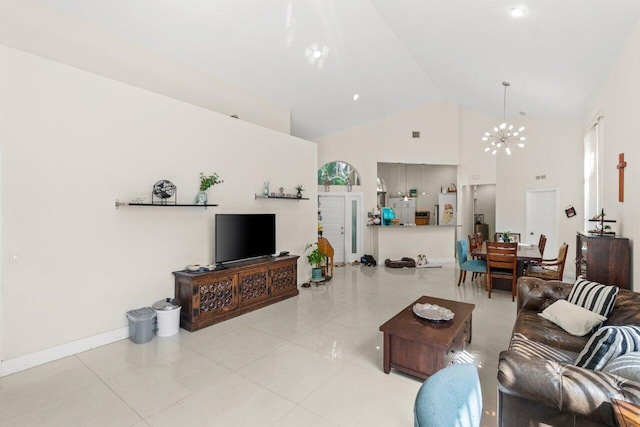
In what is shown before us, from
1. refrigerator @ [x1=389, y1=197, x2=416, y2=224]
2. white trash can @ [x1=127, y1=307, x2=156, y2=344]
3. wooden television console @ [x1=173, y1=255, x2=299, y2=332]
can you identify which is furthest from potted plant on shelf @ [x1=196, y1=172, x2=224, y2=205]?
refrigerator @ [x1=389, y1=197, x2=416, y2=224]

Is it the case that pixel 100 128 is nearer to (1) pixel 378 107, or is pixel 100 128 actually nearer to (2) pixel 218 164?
(2) pixel 218 164

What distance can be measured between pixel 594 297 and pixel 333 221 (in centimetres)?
636

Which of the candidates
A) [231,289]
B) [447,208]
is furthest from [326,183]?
[231,289]

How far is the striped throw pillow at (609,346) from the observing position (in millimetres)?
1638

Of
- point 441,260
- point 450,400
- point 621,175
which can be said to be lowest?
point 441,260

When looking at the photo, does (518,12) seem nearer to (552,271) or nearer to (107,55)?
(552,271)

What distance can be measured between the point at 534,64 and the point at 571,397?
5015 mm

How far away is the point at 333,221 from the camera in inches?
344

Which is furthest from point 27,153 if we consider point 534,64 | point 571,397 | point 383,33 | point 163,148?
point 534,64

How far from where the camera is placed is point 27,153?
296cm

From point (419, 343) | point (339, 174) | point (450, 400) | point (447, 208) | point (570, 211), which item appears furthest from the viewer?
point (447, 208)

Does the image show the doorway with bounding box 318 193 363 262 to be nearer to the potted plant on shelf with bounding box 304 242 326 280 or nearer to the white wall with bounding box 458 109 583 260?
the potted plant on shelf with bounding box 304 242 326 280

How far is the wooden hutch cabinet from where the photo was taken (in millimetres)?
3494

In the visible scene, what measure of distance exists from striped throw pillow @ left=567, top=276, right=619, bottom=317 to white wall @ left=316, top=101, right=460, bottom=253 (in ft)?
19.4
